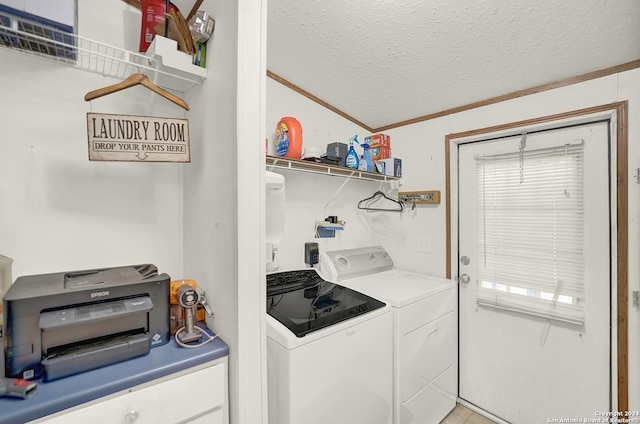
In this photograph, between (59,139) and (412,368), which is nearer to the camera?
(59,139)

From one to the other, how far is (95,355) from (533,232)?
98.4 inches

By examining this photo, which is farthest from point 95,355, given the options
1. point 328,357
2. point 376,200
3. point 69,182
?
point 376,200

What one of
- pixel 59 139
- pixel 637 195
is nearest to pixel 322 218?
pixel 59 139

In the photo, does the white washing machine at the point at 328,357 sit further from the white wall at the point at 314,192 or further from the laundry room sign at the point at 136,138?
the laundry room sign at the point at 136,138

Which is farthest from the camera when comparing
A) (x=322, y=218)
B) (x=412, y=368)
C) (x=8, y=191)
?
(x=322, y=218)

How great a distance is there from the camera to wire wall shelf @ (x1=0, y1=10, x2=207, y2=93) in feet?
3.14

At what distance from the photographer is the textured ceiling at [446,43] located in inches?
52.7

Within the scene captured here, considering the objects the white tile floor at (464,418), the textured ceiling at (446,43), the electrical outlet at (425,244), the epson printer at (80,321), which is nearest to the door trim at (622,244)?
the textured ceiling at (446,43)

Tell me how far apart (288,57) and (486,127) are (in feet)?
5.09

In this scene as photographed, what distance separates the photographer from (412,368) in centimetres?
174

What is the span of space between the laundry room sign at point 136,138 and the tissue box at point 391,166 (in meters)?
1.74

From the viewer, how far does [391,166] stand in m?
2.44

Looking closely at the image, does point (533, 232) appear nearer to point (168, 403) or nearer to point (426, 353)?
point (426, 353)

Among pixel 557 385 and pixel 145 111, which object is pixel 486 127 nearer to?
pixel 557 385
